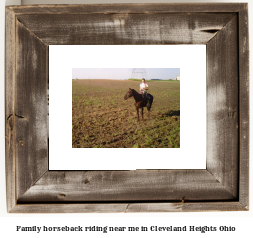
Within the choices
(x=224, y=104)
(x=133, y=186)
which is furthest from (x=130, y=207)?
(x=224, y=104)

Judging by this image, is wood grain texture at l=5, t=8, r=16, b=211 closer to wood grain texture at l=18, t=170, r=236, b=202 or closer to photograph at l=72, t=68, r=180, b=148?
wood grain texture at l=18, t=170, r=236, b=202

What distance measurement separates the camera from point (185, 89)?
3.00 feet

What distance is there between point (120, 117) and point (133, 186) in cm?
33

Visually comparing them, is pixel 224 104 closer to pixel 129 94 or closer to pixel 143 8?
pixel 129 94

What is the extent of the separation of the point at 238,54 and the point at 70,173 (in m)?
0.95

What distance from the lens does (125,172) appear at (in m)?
0.91

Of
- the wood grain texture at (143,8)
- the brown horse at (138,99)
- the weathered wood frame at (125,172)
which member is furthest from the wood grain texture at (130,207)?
the wood grain texture at (143,8)

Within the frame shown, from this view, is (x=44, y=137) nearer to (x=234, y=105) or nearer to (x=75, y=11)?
(x=75, y=11)

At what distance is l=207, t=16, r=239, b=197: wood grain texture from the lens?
0.89 meters

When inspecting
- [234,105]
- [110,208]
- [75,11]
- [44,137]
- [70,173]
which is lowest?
[110,208]

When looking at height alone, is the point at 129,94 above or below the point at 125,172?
above

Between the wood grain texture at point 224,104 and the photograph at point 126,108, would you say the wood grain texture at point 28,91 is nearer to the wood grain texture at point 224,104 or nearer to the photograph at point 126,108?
the photograph at point 126,108

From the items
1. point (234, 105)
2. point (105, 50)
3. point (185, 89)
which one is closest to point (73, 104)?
point (105, 50)

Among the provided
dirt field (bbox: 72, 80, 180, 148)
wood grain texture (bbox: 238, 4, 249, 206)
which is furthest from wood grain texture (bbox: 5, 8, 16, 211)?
wood grain texture (bbox: 238, 4, 249, 206)
